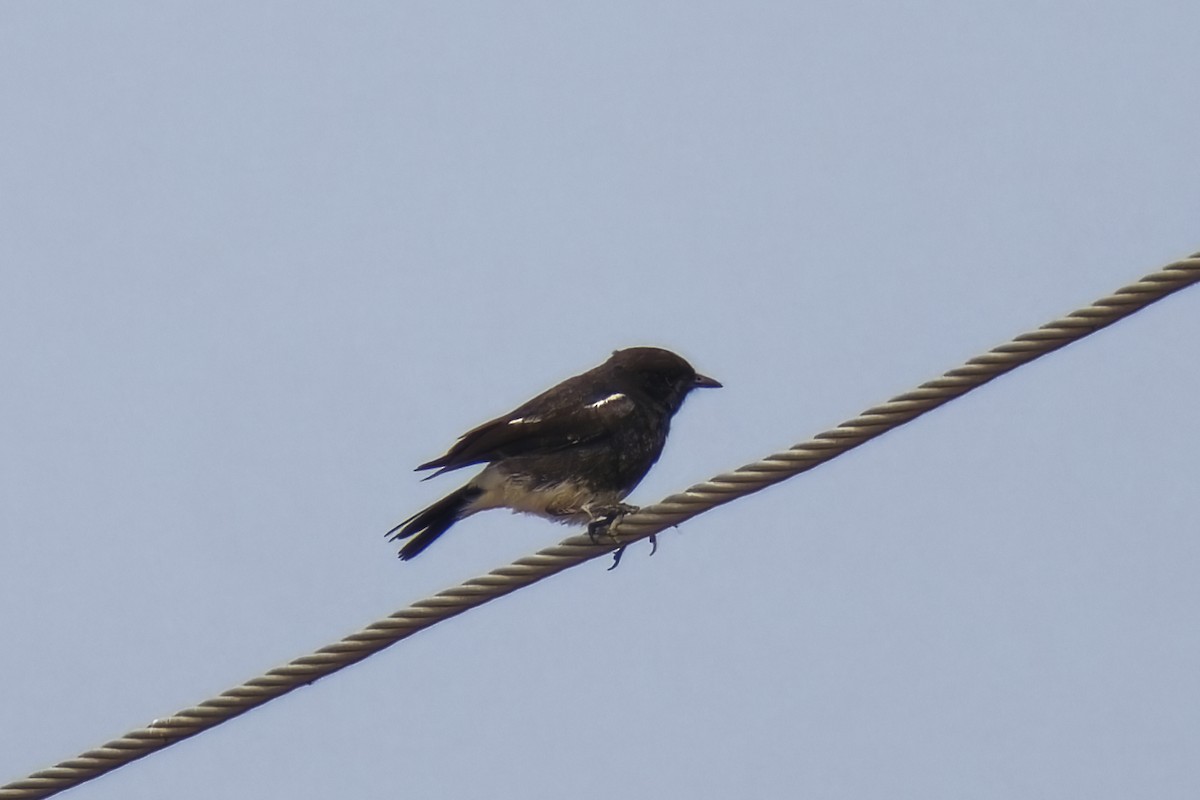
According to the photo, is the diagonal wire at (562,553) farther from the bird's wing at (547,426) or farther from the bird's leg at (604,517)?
the bird's wing at (547,426)

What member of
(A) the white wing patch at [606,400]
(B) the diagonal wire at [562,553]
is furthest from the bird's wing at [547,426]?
(B) the diagonal wire at [562,553]

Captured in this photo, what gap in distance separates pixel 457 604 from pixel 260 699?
630mm

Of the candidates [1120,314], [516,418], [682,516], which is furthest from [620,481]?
[1120,314]

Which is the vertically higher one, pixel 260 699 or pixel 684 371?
pixel 684 371

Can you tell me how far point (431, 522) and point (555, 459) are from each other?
0.58 m

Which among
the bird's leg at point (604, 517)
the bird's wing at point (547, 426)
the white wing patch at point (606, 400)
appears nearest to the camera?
the bird's leg at point (604, 517)

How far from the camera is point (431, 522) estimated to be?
320 inches

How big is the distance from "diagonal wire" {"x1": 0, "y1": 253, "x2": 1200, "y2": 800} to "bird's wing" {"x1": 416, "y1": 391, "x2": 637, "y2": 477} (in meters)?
2.08

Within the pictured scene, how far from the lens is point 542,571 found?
19.2 feet

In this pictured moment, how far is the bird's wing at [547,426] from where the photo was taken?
7.98 metres

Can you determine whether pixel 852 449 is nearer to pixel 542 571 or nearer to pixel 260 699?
pixel 542 571

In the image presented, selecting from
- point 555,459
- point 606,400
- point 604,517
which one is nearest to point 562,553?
point 604,517

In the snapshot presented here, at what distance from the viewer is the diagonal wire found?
16.4ft

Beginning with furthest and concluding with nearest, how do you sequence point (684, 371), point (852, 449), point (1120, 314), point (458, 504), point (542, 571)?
1. point (684, 371)
2. point (458, 504)
3. point (542, 571)
4. point (852, 449)
5. point (1120, 314)
